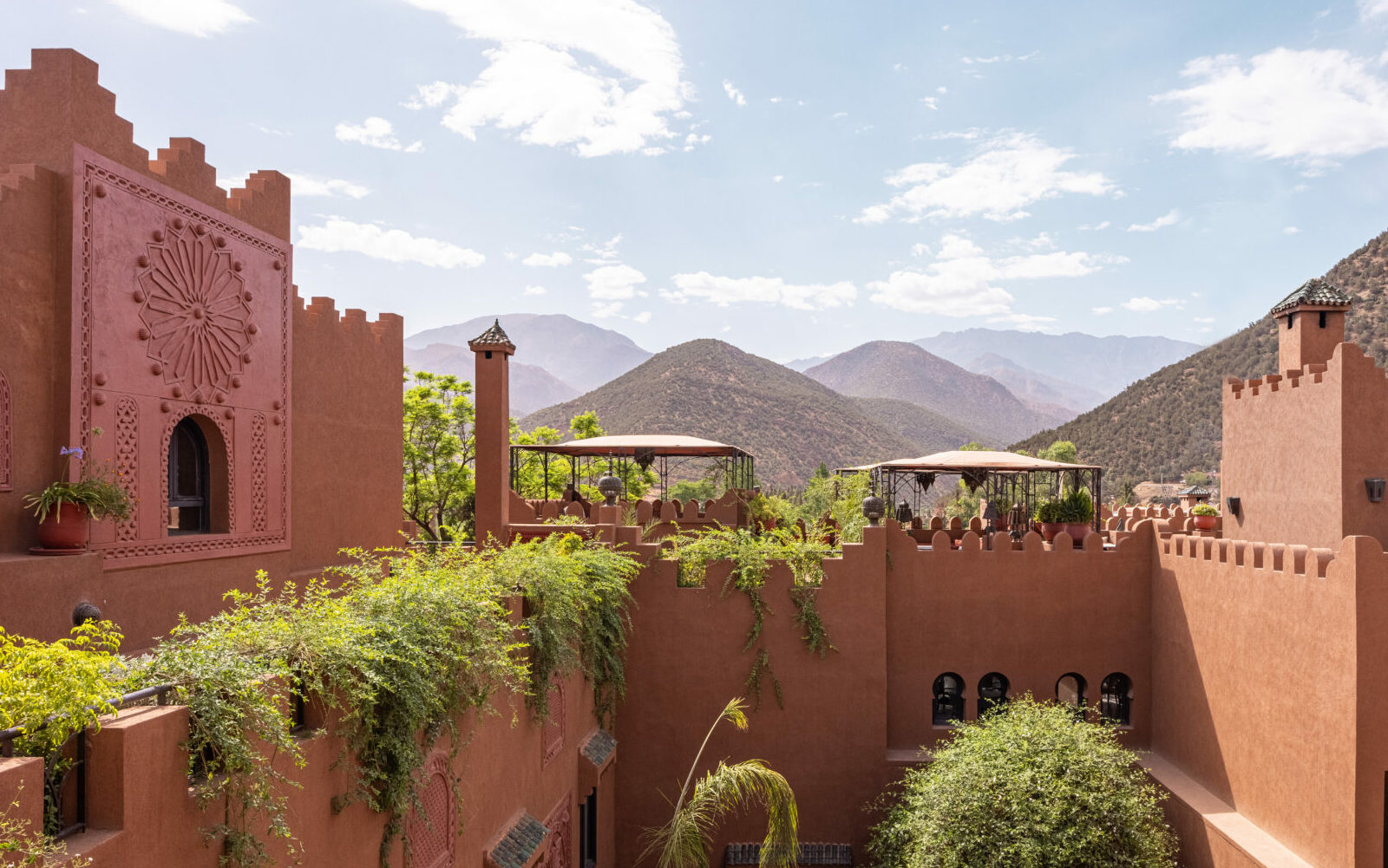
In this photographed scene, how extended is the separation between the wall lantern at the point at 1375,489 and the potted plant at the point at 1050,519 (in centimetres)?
430

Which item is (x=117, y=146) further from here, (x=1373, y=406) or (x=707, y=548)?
(x=1373, y=406)

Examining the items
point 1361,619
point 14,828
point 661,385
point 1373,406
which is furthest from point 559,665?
point 661,385

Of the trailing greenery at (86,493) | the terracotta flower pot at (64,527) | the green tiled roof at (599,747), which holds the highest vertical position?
the trailing greenery at (86,493)

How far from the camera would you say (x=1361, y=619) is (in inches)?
351

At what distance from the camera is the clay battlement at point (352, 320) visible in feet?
35.9

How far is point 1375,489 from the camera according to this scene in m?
10.7

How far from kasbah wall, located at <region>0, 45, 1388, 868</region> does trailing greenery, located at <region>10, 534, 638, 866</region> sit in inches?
8.0

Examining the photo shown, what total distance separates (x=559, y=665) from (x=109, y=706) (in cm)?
539

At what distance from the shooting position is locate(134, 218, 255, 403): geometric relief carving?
816cm

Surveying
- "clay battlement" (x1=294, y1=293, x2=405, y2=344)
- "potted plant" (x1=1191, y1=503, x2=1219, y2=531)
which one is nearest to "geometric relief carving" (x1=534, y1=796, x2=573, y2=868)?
"clay battlement" (x1=294, y1=293, x2=405, y2=344)

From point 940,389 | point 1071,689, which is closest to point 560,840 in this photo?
point 1071,689

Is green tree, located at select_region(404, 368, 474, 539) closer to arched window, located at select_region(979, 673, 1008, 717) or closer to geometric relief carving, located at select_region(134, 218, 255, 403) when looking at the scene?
geometric relief carving, located at select_region(134, 218, 255, 403)

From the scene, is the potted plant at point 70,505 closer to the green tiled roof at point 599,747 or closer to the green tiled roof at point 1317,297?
the green tiled roof at point 599,747

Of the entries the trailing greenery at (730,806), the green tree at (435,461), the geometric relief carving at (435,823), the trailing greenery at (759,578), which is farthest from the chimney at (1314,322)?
the green tree at (435,461)
